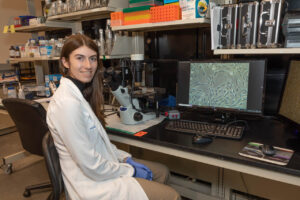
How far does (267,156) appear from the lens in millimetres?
1041

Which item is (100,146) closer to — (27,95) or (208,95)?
(208,95)

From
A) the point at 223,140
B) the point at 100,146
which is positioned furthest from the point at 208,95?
the point at 100,146

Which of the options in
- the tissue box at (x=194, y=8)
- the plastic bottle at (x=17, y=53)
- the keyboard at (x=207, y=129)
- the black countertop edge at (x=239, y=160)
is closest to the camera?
the black countertop edge at (x=239, y=160)

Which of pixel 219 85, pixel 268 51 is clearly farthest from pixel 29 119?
pixel 268 51

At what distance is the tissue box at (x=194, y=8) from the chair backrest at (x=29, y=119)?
1165 millimetres

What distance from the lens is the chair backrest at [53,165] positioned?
3.64 ft

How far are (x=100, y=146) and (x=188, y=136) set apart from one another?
504mm

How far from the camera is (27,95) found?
8.34 ft

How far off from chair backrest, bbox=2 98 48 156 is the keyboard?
0.90m

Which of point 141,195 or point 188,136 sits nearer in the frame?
point 141,195

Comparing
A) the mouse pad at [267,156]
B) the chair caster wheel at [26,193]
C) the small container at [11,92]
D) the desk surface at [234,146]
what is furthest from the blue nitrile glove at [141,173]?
the small container at [11,92]

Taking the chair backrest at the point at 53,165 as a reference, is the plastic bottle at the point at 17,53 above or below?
above

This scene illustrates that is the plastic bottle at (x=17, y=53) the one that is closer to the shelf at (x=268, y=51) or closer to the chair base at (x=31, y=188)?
the chair base at (x=31, y=188)

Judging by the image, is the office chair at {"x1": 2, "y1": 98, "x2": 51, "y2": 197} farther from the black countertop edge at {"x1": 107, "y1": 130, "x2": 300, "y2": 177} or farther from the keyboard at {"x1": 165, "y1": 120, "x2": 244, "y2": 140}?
the keyboard at {"x1": 165, "y1": 120, "x2": 244, "y2": 140}
